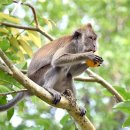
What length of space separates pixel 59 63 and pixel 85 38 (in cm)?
65

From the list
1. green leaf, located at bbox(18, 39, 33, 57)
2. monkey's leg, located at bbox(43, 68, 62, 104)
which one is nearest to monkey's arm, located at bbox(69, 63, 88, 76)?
monkey's leg, located at bbox(43, 68, 62, 104)

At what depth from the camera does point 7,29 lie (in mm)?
3758

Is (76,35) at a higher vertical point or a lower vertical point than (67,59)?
higher

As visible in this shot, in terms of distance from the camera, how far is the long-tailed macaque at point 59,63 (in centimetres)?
458

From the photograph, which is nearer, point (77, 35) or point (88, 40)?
point (88, 40)

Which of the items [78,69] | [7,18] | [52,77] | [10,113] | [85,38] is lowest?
[10,113]

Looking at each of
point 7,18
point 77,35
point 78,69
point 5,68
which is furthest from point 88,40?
point 5,68

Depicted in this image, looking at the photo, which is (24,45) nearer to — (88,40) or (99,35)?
(88,40)

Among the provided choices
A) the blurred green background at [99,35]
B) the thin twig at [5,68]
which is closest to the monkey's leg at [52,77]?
the thin twig at [5,68]

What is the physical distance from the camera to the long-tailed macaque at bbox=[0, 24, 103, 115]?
4.58 metres

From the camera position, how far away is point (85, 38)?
202 inches

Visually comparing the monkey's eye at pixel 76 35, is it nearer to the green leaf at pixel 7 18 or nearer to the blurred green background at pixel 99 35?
the green leaf at pixel 7 18

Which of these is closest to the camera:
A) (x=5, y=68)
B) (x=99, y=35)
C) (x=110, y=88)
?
(x=5, y=68)

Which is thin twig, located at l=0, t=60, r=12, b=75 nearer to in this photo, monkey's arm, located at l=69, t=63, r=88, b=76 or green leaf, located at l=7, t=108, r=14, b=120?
green leaf, located at l=7, t=108, r=14, b=120
